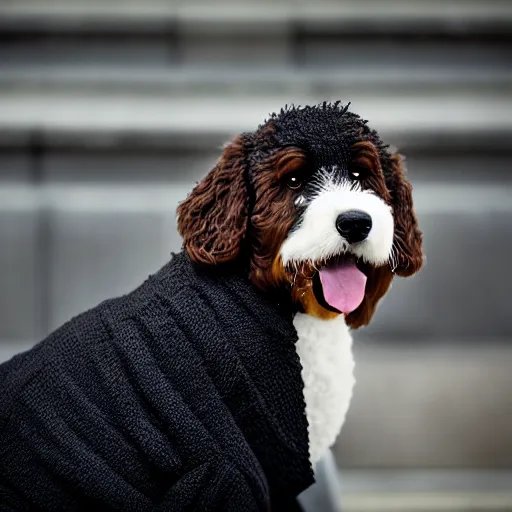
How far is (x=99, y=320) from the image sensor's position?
792 millimetres

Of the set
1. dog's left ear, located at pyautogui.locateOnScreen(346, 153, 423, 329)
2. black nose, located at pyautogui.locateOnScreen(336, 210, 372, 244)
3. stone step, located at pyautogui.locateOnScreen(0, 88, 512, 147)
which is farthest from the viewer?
stone step, located at pyautogui.locateOnScreen(0, 88, 512, 147)

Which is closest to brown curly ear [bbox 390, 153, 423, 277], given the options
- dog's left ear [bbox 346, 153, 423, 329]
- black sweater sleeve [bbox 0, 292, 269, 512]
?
dog's left ear [bbox 346, 153, 423, 329]

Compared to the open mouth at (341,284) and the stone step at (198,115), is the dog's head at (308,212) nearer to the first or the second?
the open mouth at (341,284)

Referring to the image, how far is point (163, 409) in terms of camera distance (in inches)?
28.8

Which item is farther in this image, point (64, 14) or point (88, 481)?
point (64, 14)

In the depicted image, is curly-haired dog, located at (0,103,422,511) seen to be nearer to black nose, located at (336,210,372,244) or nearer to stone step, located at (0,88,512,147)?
black nose, located at (336,210,372,244)

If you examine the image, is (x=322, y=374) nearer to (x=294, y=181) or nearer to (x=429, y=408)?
(x=294, y=181)

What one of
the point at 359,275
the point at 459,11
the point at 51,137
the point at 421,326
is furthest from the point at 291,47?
the point at 359,275

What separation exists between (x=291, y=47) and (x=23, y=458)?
159 cm

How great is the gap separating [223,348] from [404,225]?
→ 0.28 metres

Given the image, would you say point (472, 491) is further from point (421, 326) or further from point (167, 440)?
point (167, 440)

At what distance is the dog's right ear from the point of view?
0.77 metres

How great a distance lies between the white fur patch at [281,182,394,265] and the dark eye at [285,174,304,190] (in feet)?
0.10

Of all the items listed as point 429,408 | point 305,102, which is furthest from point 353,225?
point 429,408
